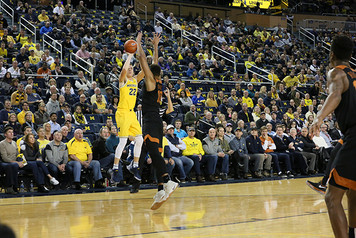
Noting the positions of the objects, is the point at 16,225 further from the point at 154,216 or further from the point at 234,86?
the point at 234,86

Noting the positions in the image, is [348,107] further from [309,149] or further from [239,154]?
[309,149]

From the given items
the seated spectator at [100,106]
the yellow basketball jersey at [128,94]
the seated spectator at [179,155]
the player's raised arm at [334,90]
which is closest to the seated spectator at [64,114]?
the seated spectator at [100,106]

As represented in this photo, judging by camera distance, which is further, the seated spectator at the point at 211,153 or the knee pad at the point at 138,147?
the seated spectator at the point at 211,153

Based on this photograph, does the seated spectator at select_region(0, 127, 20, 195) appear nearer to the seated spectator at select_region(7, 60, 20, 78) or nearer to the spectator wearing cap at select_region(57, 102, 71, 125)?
the spectator wearing cap at select_region(57, 102, 71, 125)

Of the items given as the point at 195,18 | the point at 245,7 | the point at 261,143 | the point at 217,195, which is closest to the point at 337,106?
the point at 217,195

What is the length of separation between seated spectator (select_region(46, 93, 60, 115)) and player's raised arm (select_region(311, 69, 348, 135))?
9.39 m

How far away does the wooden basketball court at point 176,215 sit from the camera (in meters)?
5.07

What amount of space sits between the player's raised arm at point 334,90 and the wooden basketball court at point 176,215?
5.14 ft

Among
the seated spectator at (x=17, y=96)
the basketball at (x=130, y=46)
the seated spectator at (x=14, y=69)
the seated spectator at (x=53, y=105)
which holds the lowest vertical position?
the seated spectator at (x=53, y=105)

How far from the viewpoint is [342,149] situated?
Result: 377cm

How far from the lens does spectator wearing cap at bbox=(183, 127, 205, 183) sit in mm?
11805

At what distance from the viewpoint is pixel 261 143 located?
13.4 metres

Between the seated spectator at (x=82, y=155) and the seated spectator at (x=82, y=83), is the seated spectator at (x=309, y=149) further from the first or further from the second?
the seated spectator at (x=82, y=155)

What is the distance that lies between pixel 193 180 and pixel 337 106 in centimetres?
886
